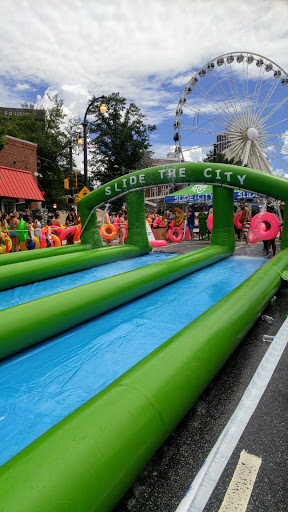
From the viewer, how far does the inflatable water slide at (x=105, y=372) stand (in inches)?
49.8

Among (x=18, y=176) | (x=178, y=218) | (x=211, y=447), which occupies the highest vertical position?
(x=18, y=176)

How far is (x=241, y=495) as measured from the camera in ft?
5.34

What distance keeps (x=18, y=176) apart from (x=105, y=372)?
1816cm

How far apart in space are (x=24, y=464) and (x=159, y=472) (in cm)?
86

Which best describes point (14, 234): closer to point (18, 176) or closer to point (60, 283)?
point (60, 283)

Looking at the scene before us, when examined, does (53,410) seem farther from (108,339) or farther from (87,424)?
(108,339)

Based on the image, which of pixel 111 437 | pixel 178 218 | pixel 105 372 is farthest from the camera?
pixel 178 218

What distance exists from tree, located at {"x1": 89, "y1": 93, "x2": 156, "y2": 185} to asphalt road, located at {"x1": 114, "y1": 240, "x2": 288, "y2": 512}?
31.5 meters

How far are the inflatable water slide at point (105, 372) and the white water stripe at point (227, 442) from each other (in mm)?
263

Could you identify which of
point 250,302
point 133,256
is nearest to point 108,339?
point 250,302

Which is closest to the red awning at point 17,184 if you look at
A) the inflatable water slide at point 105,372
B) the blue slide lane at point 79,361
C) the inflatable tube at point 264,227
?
the inflatable water slide at point 105,372

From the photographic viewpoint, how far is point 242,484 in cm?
169

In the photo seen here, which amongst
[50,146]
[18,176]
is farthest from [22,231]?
[50,146]

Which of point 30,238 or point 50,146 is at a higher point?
point 50,146
